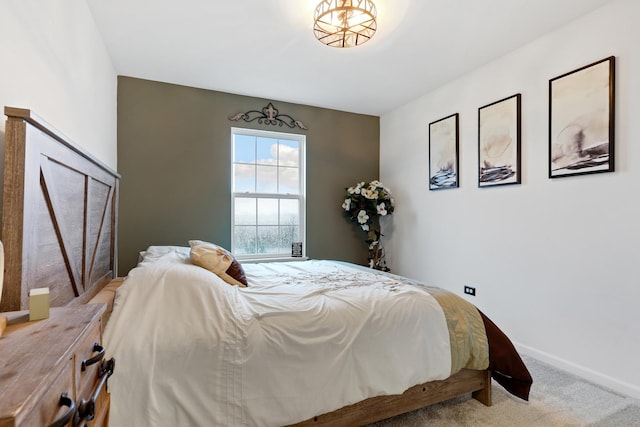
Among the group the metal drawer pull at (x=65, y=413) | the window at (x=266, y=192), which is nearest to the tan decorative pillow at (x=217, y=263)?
the metal drawer pull at (x=65, y=413)

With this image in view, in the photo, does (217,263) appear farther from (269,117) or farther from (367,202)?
(367,202)

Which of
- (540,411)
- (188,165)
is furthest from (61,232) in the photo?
(540,411)

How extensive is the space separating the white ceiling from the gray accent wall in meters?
0.19

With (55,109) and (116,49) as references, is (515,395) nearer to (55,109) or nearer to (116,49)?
(55,109)

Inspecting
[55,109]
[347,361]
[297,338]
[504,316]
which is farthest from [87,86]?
[504,316]

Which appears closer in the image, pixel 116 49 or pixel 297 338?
pixel 297 338

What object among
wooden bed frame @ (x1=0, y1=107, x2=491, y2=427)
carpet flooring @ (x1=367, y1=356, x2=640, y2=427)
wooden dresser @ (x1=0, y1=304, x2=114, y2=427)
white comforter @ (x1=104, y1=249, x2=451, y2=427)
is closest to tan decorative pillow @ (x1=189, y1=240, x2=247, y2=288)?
white comforter @ (x1=104, y1=249, x2=451, y2=427)

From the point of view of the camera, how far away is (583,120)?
7.39ft

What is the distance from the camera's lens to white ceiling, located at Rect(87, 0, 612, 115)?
2.18m

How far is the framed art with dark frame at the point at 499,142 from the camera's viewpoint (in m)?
2.73

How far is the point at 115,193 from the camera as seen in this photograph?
2.53m

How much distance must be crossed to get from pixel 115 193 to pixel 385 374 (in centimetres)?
240

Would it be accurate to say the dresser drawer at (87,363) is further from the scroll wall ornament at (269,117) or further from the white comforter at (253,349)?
the scroll wall ornament at (269,117)

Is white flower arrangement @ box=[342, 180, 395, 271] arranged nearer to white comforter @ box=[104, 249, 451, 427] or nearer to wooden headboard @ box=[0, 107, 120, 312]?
white comforter @ box=[104, 249, 451, 427]
